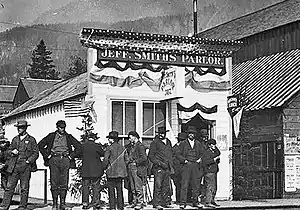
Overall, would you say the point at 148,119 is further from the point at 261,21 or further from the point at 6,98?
the point at 6,98

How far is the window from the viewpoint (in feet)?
59.7

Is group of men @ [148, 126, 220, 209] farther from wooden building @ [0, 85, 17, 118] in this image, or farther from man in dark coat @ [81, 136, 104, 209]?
wooden building @ [0, 85, 17, 118]

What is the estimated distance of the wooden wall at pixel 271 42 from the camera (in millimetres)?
27920

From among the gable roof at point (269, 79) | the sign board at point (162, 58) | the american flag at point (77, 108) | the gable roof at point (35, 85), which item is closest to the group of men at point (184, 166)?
the american flag at point (77, 108)


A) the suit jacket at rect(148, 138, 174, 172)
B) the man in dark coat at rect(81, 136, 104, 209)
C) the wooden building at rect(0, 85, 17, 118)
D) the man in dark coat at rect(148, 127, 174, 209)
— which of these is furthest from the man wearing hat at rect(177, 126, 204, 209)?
the wooden building at rect(0, 85, 17, 118)

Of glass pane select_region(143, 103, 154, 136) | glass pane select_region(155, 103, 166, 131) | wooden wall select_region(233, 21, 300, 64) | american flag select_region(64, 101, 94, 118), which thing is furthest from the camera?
wooden wall select_region(233, 21, 300, 64)

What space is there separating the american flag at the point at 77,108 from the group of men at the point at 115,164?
1301 mm

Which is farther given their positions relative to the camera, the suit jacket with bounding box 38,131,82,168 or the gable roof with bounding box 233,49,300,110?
the gable roof with bounding box 233,49,300,110

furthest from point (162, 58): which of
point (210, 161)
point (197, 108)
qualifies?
point (210, 161)

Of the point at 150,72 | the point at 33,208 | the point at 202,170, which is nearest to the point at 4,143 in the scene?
the point at 33,208

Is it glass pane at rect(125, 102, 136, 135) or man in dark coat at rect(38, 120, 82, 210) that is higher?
glass pane at rect(125, 102, 136, 135)

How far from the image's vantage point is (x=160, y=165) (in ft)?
52.2

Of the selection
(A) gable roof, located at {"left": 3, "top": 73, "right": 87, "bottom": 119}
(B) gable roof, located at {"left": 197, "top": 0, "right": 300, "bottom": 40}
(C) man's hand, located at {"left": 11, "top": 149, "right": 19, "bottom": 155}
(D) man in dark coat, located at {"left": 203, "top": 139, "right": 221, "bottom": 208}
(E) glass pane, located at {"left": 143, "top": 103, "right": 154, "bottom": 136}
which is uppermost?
(B) gable roof, located at {"left": 197, "top": 0, "right": 300, "bottom": 40}

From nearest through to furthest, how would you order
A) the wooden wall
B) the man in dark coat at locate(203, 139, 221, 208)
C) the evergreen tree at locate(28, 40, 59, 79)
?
the man in dark coat at locate(203, 139, 221, 208) → the wooden wall → the evergreen tree at locate(28, 40, 59, 79)
